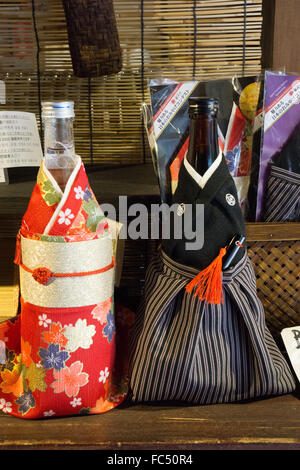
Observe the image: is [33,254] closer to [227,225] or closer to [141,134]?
[227,225]

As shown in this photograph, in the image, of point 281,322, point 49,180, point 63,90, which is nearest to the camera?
point 49,180

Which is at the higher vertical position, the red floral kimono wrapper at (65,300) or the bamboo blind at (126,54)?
the bamboo blind at (126,54)

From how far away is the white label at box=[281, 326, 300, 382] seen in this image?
0.80m

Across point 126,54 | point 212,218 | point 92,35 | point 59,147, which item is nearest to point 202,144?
point 212,218

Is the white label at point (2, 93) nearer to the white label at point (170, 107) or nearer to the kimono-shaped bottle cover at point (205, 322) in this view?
the white label at point (170, 107)

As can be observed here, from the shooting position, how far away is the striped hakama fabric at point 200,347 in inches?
27.0

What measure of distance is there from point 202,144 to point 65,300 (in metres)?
0.31

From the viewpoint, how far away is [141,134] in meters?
1.14

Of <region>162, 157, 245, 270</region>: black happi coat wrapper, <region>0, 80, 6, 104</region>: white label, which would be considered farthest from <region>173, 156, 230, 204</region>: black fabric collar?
<region>0, 80, 6, 104</region>: white label

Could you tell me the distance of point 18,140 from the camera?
900 mm

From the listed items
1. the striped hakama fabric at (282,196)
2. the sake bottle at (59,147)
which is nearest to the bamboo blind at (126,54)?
the striped hakama fabric at (282,196)

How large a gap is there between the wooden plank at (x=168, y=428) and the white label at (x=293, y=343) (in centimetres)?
8

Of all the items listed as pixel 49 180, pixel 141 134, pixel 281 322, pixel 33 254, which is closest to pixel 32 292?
pixel 33 254
